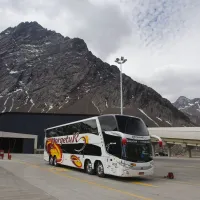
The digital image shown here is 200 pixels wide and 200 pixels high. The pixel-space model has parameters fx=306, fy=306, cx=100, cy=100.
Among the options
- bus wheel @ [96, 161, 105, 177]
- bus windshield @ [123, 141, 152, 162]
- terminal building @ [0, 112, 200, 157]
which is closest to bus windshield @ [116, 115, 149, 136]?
bus windshield @ [123, 141, 152, 162]

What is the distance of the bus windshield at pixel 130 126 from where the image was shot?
16.8 m

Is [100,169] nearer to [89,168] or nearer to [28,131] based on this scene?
[89,168]

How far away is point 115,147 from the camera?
16703 mm

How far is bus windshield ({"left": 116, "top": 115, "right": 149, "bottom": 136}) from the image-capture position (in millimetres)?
16766

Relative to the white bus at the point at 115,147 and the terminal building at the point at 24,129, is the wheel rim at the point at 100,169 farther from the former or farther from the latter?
the terminal building at the point at 24,129

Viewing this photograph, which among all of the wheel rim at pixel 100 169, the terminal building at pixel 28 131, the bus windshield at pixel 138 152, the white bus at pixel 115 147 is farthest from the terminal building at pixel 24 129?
the bus windshield at pixel 138 152

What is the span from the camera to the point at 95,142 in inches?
728

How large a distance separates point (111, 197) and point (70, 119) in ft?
198

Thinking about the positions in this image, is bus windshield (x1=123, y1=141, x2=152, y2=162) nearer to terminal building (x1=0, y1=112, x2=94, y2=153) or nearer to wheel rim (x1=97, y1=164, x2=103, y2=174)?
wheel rim (x1=97, y1=164, x2=103, y2=174)

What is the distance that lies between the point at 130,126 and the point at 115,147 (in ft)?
4.75

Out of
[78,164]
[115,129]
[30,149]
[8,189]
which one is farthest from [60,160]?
[30,149]

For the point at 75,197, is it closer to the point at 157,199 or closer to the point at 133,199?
the point at 133,199

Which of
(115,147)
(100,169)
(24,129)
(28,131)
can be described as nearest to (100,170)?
(100,169)

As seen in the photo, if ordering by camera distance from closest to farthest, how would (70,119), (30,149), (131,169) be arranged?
(131,169) → (30,149) → (70,119)
